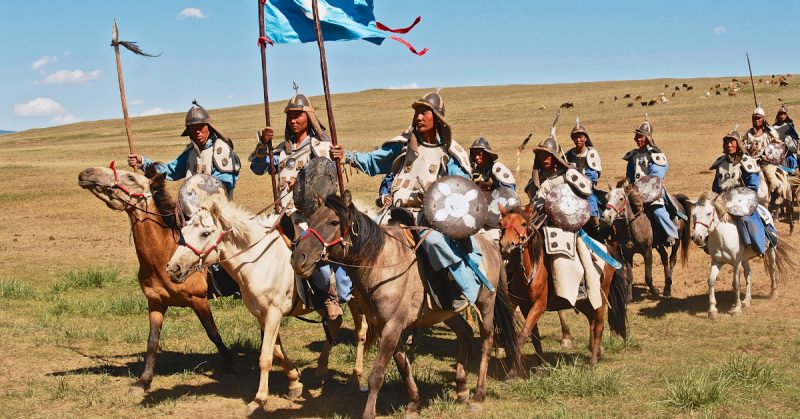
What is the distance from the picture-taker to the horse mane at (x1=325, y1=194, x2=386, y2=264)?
257 inches

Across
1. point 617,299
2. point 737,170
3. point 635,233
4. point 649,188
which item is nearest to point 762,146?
point 737,170

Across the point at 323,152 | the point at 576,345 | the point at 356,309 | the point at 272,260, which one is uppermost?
the point at 323,152

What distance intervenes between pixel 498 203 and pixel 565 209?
0.76m

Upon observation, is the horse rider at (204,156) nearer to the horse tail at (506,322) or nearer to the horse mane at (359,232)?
the horse mane at (359,232)

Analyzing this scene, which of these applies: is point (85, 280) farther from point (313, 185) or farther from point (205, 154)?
point (313, 185)

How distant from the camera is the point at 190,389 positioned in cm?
867

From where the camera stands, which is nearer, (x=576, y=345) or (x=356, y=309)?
(x=356, y=309)

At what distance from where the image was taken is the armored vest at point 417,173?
319 inches

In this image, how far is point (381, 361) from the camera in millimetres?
6906

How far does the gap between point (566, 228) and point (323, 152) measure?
2853 millimetres

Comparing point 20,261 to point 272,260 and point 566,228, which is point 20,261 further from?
point 566,228

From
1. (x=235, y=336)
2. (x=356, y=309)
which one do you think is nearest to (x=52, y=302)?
(x=235, y=336)

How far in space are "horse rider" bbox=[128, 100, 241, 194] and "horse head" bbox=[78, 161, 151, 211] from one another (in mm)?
787

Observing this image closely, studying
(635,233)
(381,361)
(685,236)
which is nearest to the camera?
(381,361)
